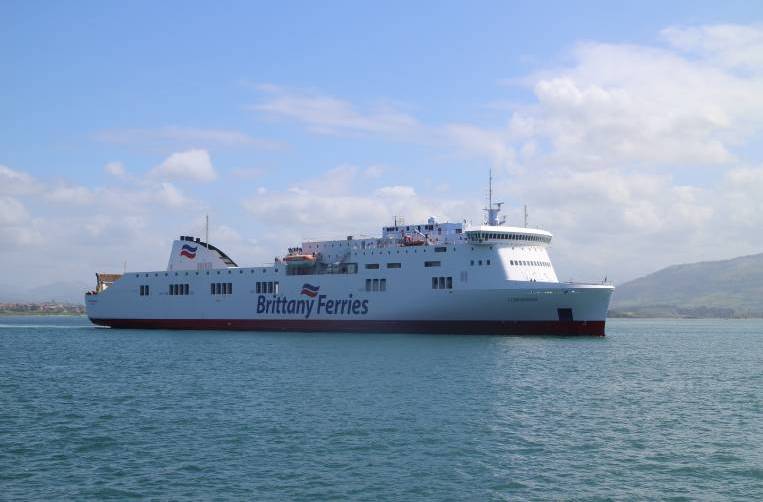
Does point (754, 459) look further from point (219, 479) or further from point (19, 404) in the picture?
point (19, 404)

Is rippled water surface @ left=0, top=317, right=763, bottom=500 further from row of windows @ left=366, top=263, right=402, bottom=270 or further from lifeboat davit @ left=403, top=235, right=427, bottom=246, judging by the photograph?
lifeboat davit @ left=403, top=235, right=427, bottom=246

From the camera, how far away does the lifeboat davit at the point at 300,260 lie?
196 feet

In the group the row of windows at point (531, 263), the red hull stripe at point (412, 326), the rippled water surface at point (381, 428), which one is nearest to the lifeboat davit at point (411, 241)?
the red hull stripe at point (412, 326)

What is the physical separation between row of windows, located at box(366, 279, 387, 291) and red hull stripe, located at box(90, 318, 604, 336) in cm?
264

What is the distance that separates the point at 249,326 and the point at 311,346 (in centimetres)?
1768

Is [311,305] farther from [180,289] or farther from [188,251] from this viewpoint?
[188,251]

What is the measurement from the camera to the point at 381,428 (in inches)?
820

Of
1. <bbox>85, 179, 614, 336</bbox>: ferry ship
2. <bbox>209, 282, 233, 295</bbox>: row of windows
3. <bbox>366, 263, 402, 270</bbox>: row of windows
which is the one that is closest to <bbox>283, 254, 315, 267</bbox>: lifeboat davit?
<bbox>85, 179, 614, 336</bbox>: ferry ship

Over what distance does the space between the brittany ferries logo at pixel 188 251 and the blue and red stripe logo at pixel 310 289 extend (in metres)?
14.0

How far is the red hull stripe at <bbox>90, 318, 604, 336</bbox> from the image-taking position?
51062 millimetres

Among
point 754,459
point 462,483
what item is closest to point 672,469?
point 754,459

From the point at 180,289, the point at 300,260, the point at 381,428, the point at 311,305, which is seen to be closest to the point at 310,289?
the point at 311,305

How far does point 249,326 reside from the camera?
2467 inches

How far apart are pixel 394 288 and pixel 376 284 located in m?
1.77
